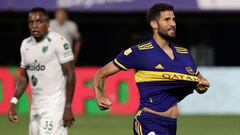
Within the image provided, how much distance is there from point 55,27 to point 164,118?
9.99 meters

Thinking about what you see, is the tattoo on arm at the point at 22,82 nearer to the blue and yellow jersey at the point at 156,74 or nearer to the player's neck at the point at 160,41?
the blue and yellow jersey at the point at 156,74

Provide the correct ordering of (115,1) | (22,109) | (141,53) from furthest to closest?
1. (115,1)
2. (22,109)
3. (141,53)

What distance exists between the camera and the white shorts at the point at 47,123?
28.6ft

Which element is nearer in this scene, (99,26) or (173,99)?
(173,99)

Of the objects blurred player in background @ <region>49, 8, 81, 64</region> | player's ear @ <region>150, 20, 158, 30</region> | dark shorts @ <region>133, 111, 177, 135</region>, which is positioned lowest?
blurred player in background @ <region>49, 8, 81, 64</region>

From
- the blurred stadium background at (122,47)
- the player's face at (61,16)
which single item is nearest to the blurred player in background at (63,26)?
the player's face at (61,16)

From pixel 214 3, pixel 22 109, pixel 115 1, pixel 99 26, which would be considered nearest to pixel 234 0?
pixel 214 3

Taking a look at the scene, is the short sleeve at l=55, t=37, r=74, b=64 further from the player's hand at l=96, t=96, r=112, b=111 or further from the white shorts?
the player's hand at l=96, t=96, r=112, b=111

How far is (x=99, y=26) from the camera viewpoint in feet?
77.8

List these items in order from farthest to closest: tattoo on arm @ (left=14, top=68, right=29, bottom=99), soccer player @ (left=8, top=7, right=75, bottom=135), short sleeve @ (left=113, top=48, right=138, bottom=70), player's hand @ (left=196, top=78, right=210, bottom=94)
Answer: tattoo on arm @ (left=14, top=68, right=29, bottom=99) → soccer player @ (left=8, top=7, right=75, bottom=135) → player's hand @ (left=196, top=78, right=210, bottom=94) → short sleeve @ (left=113, top=48, right=138, bottom=70)

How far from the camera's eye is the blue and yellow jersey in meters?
7.07

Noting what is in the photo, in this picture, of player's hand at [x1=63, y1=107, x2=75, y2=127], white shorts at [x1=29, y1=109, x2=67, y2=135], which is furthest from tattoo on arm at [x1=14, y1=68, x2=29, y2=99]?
player's hand at [x1=63, y1=107, x2=75, y2=127]

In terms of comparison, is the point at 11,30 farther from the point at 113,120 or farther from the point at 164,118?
the point at 164,118

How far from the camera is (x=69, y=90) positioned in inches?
350
